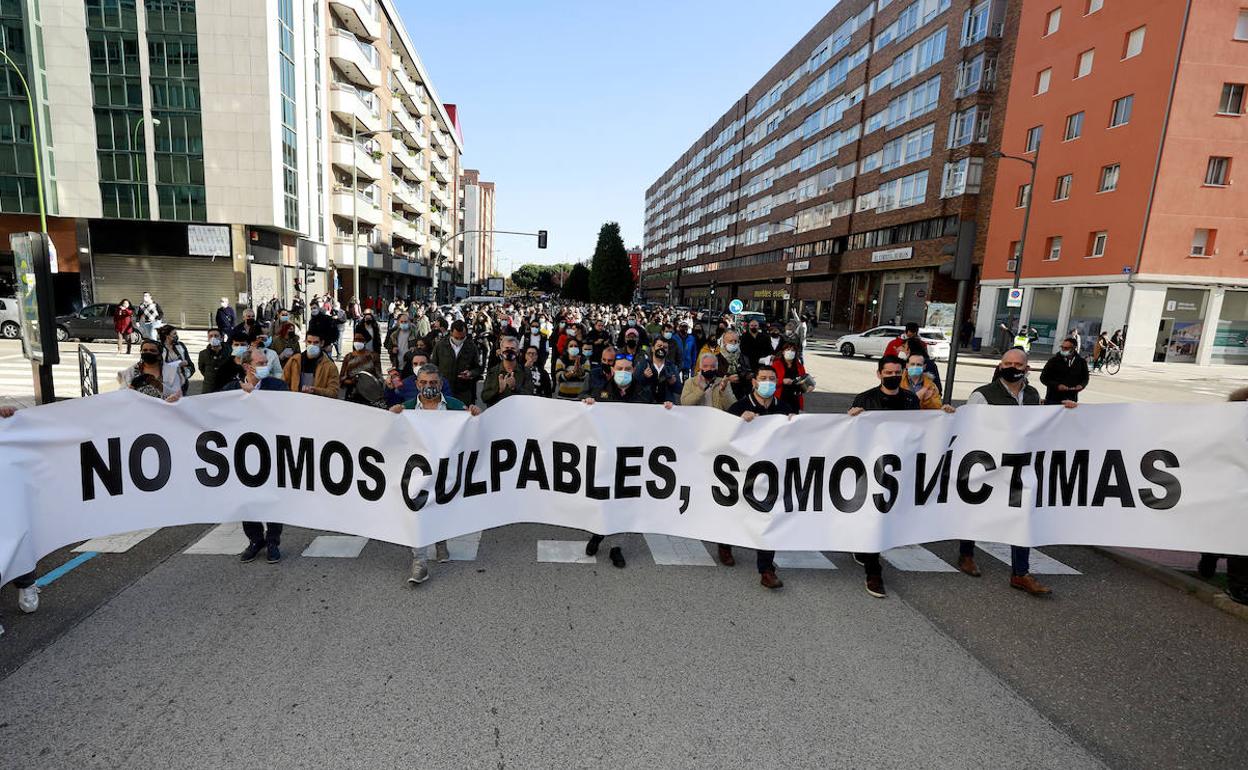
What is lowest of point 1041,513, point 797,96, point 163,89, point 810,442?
point 1041,513

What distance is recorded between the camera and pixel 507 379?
22.1 ft

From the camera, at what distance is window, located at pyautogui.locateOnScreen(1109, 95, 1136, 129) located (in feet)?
93.0

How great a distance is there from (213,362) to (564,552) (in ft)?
16.7

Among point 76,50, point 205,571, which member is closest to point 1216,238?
point 205,571

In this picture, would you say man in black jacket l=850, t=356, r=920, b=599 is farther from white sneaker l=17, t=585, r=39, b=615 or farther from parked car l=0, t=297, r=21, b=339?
parked car l=0, t=297, r=21, b=339

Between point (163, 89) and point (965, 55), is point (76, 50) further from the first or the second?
point (965, 55)

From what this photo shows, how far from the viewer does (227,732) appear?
117 inches

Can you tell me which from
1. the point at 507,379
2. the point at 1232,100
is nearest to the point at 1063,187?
the point at 1232,100

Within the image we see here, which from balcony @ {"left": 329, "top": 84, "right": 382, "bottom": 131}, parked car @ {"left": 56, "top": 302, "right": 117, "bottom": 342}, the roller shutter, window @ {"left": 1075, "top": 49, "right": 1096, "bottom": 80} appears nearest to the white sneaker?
parked car @ {"left": 56, "top": 302, "right": 117, "bottom": 342}

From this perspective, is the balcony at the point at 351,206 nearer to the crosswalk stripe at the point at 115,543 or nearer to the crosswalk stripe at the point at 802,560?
the crosswalk stripe at the point at 115,543

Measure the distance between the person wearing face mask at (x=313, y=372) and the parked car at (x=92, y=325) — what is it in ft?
59.8

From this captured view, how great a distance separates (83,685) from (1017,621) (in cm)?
573

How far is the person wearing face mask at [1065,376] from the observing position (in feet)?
22.6

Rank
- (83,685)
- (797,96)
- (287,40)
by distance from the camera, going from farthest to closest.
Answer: (797,96) → (287,40) → (83,685)
